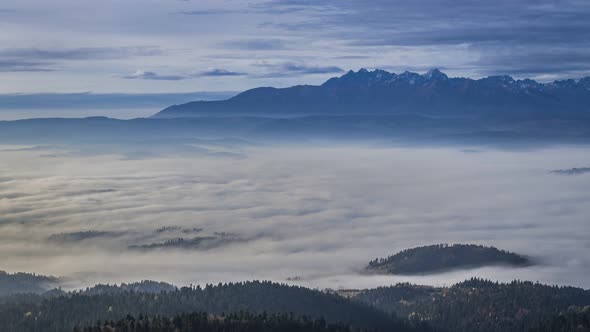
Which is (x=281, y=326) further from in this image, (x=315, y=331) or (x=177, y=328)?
(x=177, y=328)

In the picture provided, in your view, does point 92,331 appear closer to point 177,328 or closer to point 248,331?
point 177,328

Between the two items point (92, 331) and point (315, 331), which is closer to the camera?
point (92, 331)

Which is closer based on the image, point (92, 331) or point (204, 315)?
point (92, 331)

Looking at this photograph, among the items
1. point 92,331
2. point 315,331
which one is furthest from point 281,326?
point 92,331

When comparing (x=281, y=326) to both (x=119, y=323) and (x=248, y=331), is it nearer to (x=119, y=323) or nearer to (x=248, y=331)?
(x=248, y=331)

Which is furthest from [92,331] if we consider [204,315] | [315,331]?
[315,331]
